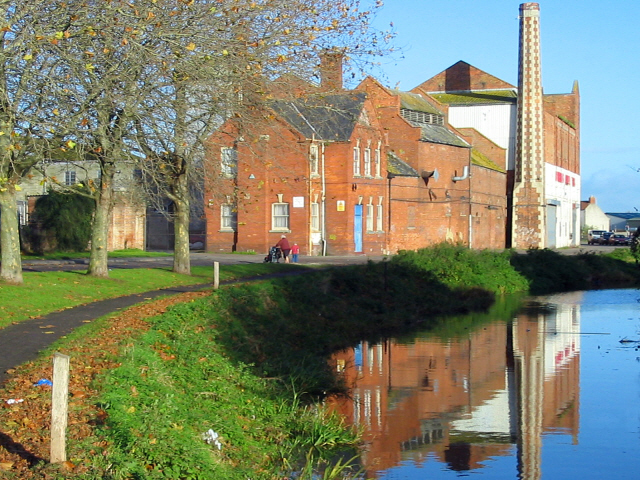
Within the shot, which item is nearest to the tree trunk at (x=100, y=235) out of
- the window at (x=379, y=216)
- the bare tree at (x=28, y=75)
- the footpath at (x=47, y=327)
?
the footpath at (x=47, y=327)

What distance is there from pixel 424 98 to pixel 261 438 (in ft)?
183

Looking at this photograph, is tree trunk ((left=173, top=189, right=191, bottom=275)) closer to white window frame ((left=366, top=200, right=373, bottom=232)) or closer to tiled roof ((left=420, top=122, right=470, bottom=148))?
white window frame ((left=366, top=200, right=373, bottom=232))

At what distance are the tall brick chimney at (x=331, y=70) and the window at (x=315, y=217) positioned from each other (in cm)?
2665

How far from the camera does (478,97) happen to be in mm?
73125

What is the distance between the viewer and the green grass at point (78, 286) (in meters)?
20.4

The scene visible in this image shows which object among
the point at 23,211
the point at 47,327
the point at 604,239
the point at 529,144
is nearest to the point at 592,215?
the point at 604,239

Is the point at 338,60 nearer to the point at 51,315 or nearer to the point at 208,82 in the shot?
the point at 208,82

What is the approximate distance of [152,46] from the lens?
690 inches

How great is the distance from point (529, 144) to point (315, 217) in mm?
23999

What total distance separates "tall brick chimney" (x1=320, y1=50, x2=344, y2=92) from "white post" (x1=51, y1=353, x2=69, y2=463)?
44.9 feet

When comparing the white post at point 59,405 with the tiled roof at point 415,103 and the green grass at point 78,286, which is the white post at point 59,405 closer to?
the green grass at point 78,286

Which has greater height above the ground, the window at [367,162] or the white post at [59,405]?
the window at [367,162]

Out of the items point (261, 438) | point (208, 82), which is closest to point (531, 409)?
point (261, 438)

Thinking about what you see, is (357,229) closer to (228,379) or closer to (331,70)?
(331,70)
